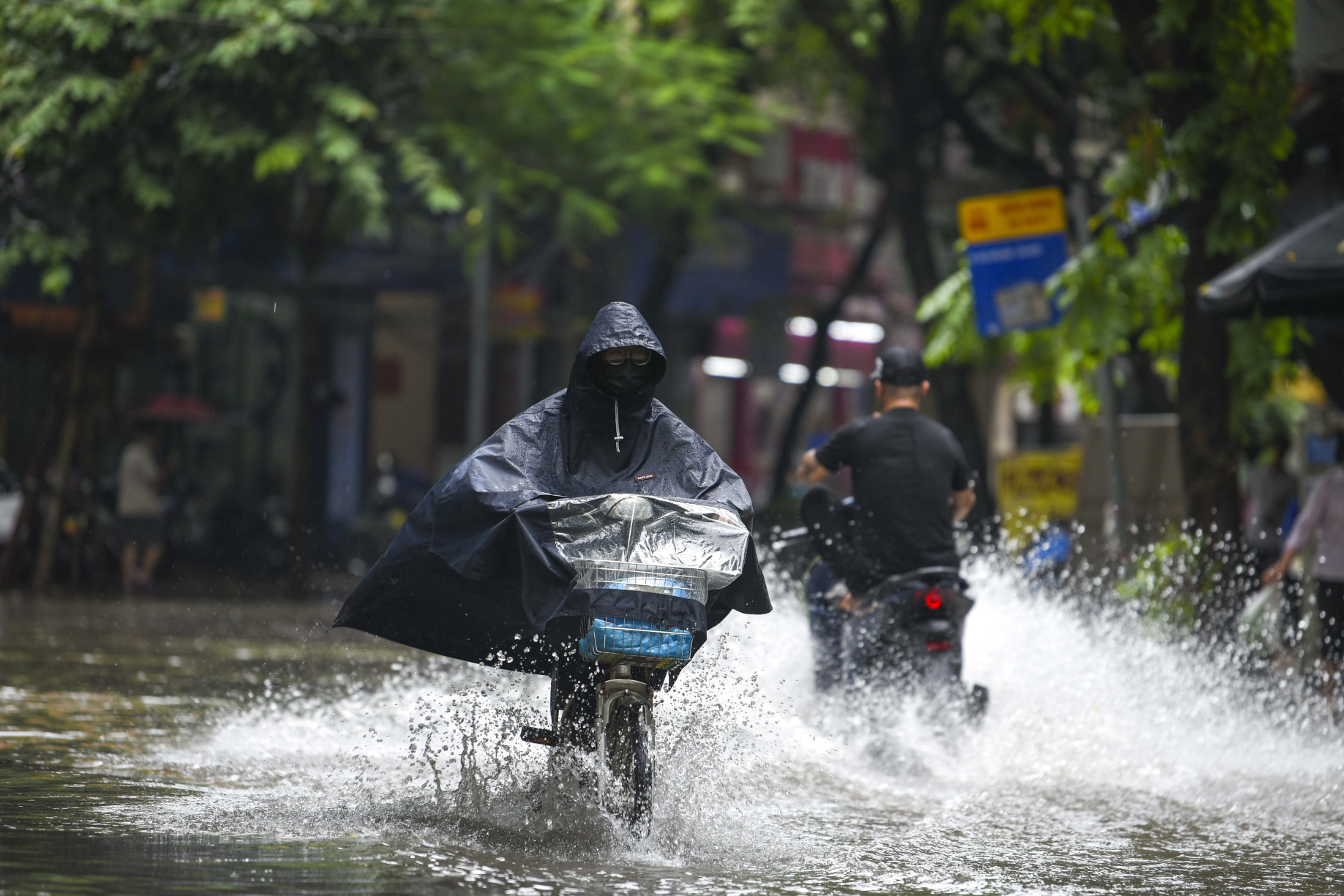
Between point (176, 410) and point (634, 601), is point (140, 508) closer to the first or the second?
point (176, 410)

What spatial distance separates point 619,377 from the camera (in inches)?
234

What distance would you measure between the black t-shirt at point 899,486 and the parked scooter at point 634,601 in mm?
2368

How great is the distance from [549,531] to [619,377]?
2.23ft

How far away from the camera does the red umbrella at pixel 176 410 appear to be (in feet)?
81.1

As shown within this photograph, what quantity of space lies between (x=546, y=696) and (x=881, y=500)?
2.16 m

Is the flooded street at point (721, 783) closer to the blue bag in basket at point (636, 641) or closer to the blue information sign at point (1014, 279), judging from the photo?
the blue bag in basket at point (636, 641)

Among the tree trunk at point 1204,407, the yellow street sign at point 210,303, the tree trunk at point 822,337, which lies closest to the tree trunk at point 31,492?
the yellow street sign at point 210,303

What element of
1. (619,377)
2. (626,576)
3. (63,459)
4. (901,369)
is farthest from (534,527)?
(63,459)

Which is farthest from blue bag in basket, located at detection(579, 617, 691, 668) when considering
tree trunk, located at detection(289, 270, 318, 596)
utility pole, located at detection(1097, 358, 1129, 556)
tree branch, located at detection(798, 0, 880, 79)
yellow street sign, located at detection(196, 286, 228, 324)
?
yellow street sign, located at detection(196, 286, 228, 324)

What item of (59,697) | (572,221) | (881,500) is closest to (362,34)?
(572,221)

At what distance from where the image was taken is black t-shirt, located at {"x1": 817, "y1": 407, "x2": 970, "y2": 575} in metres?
7.99

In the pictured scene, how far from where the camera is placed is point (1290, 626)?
11.8 meters

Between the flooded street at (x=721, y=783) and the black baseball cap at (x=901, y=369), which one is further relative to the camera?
the black baseball cap at (x=901, y=369)

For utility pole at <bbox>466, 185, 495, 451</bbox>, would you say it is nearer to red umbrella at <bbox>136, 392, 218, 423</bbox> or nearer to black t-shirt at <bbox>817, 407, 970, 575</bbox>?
red umbrella at <bbox>136, 392, 218, 423</bbox>
